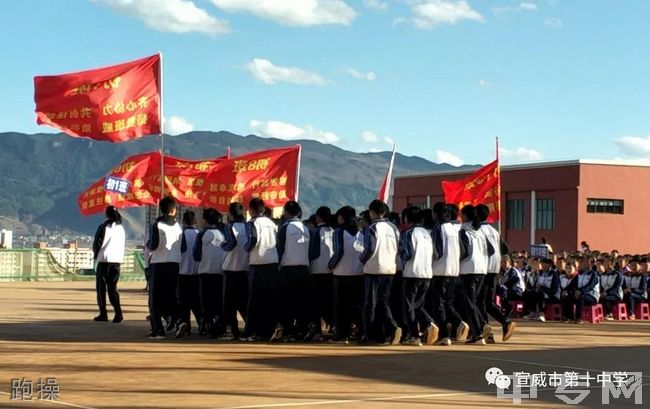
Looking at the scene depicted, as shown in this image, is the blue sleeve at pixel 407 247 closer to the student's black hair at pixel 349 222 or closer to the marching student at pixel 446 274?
the marching student at pixel 446 274

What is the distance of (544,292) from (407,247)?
29.4 ft

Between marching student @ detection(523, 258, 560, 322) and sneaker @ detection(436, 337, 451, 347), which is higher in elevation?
marching student @ detection(523, 258, 560, 322)

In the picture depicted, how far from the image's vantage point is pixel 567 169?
53438mm

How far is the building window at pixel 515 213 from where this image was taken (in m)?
56.0

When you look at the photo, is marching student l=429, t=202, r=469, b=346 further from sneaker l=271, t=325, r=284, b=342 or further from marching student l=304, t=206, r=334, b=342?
sneaker l=271, t=325, r=284, b=342

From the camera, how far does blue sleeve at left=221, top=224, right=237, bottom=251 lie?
1612 centimetres

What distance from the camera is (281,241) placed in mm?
16109

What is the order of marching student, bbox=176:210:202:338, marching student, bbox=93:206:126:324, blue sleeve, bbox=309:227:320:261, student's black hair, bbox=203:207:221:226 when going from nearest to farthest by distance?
blue sleeve, bbox=309:227:320:261, student's black hair, bbox=203:207:221:226, marching student, bbox=176:210:202:338, marching student, bbox=93:206:126:324

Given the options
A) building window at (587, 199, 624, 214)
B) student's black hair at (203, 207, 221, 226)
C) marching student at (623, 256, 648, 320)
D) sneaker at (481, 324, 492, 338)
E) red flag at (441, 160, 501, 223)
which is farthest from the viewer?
building window at (587, 199, 624, 214)

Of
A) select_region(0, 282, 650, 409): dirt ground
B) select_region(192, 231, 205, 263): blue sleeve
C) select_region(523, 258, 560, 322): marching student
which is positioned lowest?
select_region(0, 282, 650, 409): dirt ground

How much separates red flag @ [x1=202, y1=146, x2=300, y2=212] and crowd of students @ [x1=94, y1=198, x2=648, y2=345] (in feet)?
32.6

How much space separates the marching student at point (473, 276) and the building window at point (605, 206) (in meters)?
38.0

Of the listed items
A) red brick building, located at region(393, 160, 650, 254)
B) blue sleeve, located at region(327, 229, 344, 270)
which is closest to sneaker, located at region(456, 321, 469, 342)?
blue sleeve, located at region(327, 229, 344, 270)

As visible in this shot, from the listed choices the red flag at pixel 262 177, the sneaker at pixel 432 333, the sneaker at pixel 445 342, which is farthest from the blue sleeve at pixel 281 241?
the red flag at pixel 262 177
